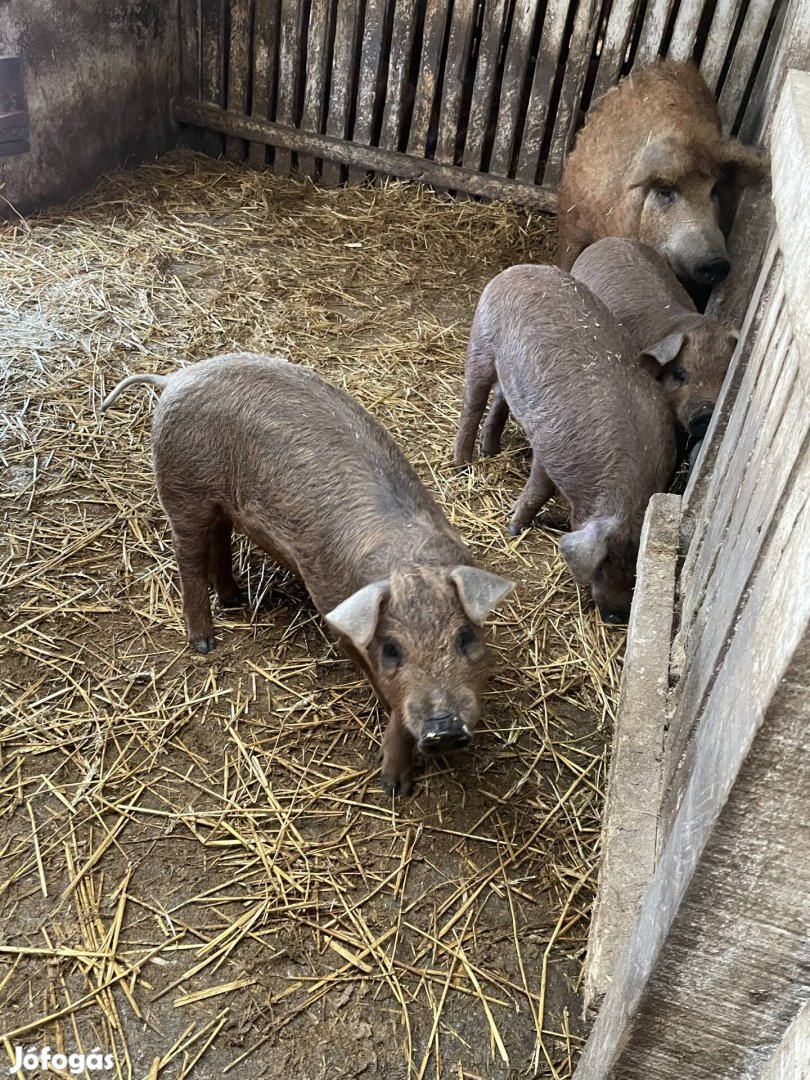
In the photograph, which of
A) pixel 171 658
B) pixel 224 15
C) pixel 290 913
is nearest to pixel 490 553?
pixel 171 658

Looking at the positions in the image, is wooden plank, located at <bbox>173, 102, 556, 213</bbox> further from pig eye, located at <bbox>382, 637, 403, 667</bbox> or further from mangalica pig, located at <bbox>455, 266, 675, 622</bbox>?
pig eye, located at <bbox>382, 637, 403, 667</bbox>

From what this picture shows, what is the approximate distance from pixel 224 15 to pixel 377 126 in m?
1.37

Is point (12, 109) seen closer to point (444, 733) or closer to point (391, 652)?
point (391, 652)

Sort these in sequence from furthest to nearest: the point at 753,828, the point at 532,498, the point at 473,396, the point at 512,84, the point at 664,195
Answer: the point at 512,84 → the point at 664,195 → the point at 473,396 → the point at 532,498 → the point at 753,828

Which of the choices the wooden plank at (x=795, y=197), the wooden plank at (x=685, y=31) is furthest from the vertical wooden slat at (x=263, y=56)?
the wooden plank at (x=795, y=197)

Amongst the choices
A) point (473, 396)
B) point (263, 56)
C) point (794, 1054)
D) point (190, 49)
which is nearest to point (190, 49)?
point (190, 49)

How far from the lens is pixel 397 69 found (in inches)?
253

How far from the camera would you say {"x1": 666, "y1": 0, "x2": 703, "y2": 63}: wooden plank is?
217 inches

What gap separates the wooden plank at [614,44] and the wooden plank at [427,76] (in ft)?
3.76

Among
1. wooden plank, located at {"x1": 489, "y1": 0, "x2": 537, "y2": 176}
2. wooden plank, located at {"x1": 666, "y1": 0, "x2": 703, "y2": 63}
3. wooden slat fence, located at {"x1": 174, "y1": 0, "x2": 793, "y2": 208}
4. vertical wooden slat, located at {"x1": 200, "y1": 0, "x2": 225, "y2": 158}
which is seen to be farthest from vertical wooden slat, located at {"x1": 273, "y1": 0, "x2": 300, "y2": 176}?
wooden plank, located at {"x1": 666, "y1": 0, "x2": 703, "y2": 63}

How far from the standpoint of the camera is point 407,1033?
2293 millimetres

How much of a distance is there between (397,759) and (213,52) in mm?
6074

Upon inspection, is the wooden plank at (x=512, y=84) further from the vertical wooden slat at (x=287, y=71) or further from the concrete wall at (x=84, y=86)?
the concrete wall at (x=84, y=86)

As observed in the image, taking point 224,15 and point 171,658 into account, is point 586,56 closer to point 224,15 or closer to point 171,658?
point 224,15
